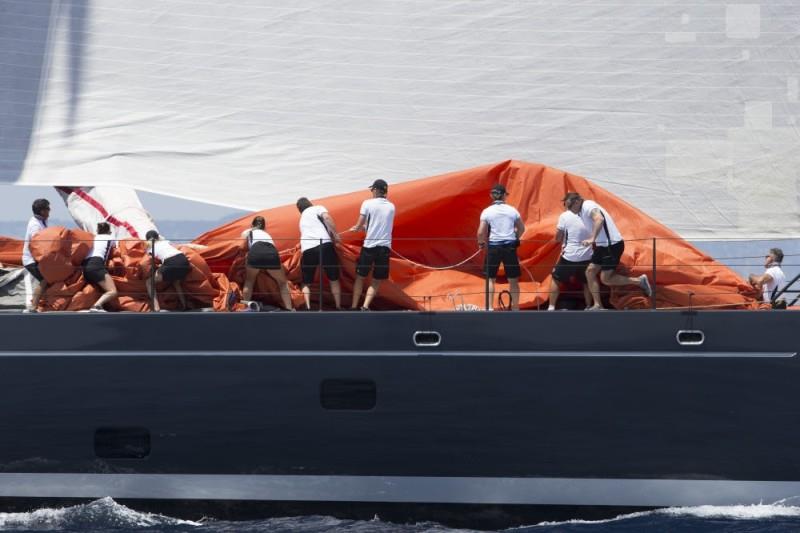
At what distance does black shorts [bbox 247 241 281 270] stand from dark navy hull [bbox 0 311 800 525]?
1.64 ft

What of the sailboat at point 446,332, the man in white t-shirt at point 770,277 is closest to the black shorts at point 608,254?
the sailboat at point 446,332

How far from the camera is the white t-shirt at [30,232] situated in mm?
9266

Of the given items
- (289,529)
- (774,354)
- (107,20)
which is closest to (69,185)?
(107,20)

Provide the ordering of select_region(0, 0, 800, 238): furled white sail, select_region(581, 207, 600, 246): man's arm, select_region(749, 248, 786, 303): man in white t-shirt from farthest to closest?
select_region(0, 0, 800, 238): furled white sail → select_region(749, 248, 786, 303): man in white t-shirt → select_region(581, 207, 600, 246): man's arm

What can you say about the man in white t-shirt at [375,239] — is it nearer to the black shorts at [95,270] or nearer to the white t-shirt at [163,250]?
the white t-shirt at [163,250]

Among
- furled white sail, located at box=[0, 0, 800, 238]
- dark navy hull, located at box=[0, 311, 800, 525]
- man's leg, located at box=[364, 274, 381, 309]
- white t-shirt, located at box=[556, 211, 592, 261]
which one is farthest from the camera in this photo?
furled white sail, located at box=[0, 0, 800, 238]

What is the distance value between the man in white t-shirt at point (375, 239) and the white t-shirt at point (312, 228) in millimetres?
250

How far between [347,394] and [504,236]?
5.18ft

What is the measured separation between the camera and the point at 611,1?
10.4 m

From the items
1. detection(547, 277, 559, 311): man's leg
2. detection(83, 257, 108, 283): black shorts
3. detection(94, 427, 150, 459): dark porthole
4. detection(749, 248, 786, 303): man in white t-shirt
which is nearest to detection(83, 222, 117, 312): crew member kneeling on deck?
Result: detection(83, 257, 108, 283): black shorts

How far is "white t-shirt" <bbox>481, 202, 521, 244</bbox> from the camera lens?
9.02 m

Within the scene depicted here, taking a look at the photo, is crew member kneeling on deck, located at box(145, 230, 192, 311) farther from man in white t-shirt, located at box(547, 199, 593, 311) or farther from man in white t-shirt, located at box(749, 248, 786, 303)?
man in white t-shirt, located at box(749, 248, 786, 303)

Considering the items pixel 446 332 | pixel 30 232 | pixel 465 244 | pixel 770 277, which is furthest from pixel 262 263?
pixel 770 277

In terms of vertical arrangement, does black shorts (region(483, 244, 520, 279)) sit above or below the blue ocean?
above
